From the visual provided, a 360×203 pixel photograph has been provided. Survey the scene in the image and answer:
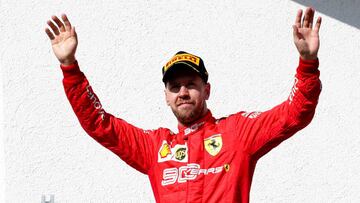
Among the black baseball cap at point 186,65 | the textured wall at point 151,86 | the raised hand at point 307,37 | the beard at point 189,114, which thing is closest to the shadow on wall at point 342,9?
the textured wall at point 151,86

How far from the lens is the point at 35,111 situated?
4.84 m

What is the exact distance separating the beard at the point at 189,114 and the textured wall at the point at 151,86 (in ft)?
5.08

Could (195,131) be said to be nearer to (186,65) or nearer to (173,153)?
(173,153)

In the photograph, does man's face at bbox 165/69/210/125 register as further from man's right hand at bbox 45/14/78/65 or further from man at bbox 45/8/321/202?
man's right hand at bbox 45/14/78/65

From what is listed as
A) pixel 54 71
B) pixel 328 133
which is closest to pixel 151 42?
pixel 54 71

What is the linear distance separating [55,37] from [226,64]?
2.09 meters

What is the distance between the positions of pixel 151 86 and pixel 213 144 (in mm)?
1792

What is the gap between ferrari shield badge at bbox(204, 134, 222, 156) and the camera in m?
3.43

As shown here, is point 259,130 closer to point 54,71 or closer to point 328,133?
point 54,71

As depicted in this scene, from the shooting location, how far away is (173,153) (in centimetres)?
352

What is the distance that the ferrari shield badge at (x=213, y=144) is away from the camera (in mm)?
3430

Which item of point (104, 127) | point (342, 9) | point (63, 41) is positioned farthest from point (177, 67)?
point (342, 9)

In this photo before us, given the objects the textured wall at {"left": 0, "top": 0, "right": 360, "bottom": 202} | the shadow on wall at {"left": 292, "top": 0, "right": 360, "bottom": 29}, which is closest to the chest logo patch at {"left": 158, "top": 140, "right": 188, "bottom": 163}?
the textured wall at {"left": 0, "top": 0, "right": 360, "bottom": 202}

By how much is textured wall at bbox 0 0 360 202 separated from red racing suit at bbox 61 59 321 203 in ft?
4.41
